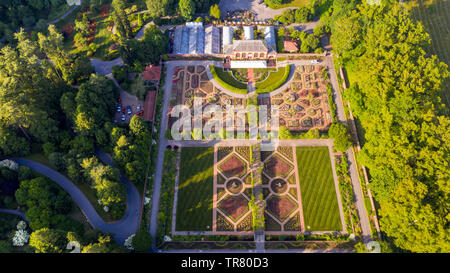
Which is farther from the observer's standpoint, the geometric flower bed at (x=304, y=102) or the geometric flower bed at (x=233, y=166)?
the geometric flower bed at (x=304, y=102)

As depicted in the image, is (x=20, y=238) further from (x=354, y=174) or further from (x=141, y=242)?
(x=354, y=174)

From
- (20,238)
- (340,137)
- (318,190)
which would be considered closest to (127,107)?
(20,238)

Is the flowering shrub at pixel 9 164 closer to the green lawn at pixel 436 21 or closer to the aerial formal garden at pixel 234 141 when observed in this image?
the aerial formal garden at pixel 234 141

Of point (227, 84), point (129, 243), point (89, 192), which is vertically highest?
point (227, 84)

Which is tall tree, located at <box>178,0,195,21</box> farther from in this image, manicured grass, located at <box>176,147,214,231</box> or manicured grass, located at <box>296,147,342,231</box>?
manicured grass, located at <box>296,147,342,231</box>

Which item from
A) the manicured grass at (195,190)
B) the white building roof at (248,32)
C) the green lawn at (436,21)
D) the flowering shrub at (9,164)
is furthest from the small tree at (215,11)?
the flowering shrub at (9,164)

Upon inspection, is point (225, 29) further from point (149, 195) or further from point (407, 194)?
point (407, 194)
